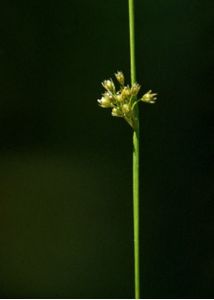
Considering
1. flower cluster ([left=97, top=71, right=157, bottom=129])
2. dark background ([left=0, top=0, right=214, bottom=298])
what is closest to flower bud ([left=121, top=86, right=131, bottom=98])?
flower cluster ([left=97, top=71, right=157, bottom=129])

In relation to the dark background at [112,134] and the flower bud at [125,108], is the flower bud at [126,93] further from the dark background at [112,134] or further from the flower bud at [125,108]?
the dark background at [112,134]

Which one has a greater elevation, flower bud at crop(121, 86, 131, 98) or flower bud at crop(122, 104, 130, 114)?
flower bud at crop(121, 86, 131, 98)

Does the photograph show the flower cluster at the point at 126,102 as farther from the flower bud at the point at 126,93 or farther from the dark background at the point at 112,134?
the dark background at the point at 112,134

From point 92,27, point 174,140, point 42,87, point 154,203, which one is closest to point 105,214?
point 154,203

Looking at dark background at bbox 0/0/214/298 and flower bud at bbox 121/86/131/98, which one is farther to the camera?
dark background at bbox 0/0/214/298

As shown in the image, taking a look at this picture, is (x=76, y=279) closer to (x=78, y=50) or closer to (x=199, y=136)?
(x=199, y=136)

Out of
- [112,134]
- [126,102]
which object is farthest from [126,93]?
[112,134]

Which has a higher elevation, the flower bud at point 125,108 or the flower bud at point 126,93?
the flower bud at point 126,93

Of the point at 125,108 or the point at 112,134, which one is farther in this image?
the point at 112,134

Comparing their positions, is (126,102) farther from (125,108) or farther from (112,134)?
(112,134)

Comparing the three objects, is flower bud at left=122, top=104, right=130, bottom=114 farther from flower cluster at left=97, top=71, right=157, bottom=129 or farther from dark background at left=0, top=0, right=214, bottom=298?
dark background at left=0, top=0, right=214, bottom=298

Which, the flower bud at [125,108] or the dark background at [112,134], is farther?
the dark background at [112,134]

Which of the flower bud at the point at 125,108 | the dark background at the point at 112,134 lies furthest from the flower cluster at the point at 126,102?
the dark background at the point at 112,134
